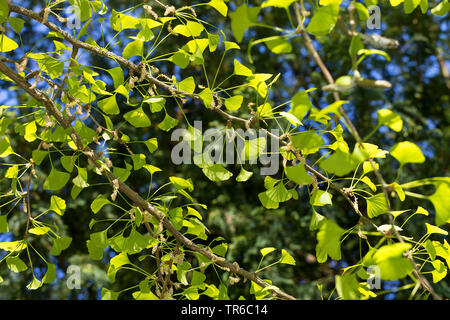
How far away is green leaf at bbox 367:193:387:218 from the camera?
1.29 ft

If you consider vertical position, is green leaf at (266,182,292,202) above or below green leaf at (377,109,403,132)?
below

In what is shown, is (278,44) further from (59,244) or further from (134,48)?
(59,244)

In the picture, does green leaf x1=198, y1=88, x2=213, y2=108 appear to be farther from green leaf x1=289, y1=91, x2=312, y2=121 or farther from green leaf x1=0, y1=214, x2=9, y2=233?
green leaf x1=0, y1=214, x2=9, y2=233

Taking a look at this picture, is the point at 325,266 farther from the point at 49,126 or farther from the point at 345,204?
the point at 49,126

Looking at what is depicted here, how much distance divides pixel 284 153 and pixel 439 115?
1395mm

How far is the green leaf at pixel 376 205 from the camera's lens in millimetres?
394

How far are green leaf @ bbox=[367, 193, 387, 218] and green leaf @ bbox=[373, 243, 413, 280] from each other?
0.48 ft

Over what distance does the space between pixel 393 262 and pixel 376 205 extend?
0.16m

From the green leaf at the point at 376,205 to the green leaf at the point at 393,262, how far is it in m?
0.15

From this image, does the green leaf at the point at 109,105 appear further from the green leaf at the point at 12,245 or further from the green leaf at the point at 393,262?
the green leaf at the point at 393,262

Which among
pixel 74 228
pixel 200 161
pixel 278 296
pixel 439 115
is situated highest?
pixel 200 161


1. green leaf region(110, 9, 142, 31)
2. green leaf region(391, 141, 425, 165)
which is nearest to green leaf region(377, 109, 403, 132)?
green leaf region(391, 141, 425, 165)
